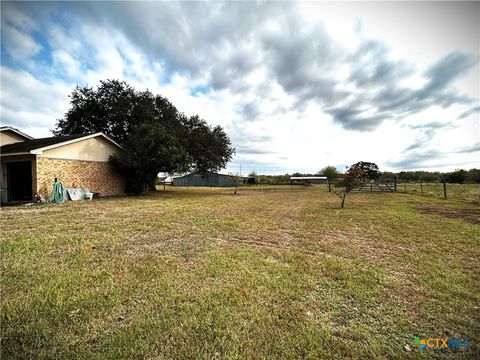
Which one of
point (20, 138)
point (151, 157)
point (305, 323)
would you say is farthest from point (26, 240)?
point (20, 138)

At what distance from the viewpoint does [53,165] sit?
12523 mm

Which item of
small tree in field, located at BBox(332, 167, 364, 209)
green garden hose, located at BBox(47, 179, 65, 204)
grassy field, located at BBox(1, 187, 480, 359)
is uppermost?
small tree in field, located at BBox(332, 167, 364, 209)

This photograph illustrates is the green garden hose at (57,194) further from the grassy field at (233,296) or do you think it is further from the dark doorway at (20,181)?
the grassy field at (233,296)

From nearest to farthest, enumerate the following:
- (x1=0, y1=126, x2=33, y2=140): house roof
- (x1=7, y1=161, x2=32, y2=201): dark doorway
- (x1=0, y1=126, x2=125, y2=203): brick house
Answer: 1. (x1=0, y1=126, x2=125, y2=203): brick house
2. (x1=7, y1=161, x2=32, y2=201): dark doorway
3. (x1=0, y1=126, x2=33, y2=140): house roof

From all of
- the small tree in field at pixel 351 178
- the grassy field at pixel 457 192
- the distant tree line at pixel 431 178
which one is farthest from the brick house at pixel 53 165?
the grassy field at pixel 457 192

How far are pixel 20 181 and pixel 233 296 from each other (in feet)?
61.1

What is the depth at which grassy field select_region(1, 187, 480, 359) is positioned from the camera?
2002 mm

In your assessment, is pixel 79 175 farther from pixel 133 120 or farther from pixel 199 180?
pixel 199 180

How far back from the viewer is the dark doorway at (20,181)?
13344 mm

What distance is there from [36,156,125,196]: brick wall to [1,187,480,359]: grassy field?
8808mm

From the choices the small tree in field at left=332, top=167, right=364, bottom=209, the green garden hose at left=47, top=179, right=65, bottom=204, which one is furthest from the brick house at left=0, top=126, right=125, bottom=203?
the small tree in field at left=332, top=167, right=364, bottom=209

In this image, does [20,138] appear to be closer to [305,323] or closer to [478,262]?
[305,323]

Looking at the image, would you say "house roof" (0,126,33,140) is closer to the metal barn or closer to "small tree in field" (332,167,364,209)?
"small tree in field" (332,167,364,209)

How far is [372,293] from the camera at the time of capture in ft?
9.55
